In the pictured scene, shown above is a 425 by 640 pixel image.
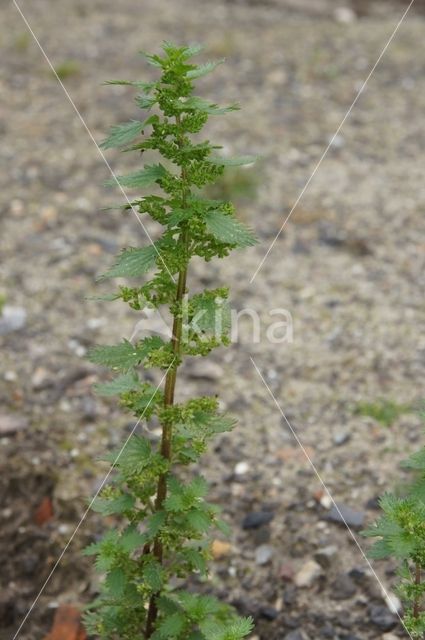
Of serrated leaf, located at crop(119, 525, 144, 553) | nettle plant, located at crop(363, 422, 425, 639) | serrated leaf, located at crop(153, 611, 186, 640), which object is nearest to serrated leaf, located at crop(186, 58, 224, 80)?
nettle plant, located at crop(363, 422, 425, 639)

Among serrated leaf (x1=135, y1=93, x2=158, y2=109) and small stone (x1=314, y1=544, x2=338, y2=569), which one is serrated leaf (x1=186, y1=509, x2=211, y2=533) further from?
serrated leaf (x1=135, y1=93, x2=158, y2=109)

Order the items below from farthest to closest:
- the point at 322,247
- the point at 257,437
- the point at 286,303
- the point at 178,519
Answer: the point at 322,247
the point at 286,303
the point at 257,437
the point at 178,519

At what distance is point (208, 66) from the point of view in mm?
2486

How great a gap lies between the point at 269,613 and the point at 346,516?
1.83ft

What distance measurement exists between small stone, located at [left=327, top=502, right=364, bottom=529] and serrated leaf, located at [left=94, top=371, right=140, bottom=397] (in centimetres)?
133

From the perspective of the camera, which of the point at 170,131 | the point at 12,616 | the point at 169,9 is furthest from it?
the point at 169,9

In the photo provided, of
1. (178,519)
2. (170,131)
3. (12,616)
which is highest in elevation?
(170,131)

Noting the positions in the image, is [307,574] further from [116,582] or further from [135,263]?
[135,263]

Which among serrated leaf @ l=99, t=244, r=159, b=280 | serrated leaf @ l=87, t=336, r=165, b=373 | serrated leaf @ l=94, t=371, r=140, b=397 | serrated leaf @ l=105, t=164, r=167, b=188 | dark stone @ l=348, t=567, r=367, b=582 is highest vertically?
serrated leaf @ l=105, t=164, r=167, b=188

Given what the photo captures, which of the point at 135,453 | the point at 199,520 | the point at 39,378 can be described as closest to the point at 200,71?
the point at 135,453

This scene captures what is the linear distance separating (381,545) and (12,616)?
5.00 feet

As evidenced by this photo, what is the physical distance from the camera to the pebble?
4.81 metres

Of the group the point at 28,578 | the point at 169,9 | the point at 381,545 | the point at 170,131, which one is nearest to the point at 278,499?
the point at 28,578

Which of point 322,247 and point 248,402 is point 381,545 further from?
point 322,247
